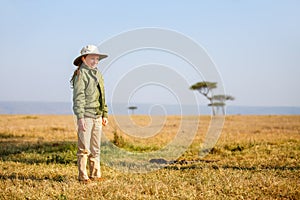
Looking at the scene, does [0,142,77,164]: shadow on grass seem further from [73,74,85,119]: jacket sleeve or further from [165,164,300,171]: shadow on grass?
[73,74,85,119]: jacket sleeve

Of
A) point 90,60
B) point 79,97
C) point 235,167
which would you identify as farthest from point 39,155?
point 235,167

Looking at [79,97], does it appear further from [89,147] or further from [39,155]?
[39,155]

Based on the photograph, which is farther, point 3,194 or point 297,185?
point 297,185

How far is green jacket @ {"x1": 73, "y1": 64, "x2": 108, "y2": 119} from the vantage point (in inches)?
257

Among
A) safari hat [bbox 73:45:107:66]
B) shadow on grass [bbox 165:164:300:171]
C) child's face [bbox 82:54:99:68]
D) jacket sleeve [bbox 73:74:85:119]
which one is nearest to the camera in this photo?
A: jacket sleeve [bbox 73:74:85:119]

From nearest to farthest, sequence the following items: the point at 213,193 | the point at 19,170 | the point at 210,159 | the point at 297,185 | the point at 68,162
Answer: the point at 213,193 → the point at 297,185 → the point at 19,170 → the point at 68,162 → the point at 210,159

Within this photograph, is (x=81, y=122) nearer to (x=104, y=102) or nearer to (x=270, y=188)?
(x=104, y=102)

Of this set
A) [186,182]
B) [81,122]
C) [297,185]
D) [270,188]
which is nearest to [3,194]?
[81,122]

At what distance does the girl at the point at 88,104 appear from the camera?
656 centimetres

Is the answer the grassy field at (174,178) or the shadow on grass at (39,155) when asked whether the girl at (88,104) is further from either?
the shadow on grass at (39,155)

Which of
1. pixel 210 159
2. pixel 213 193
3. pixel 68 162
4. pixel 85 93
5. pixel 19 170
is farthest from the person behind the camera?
pixel 210 159

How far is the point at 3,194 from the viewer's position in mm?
5832

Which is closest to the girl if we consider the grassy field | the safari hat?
the safari hat

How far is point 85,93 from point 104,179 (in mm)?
1586
